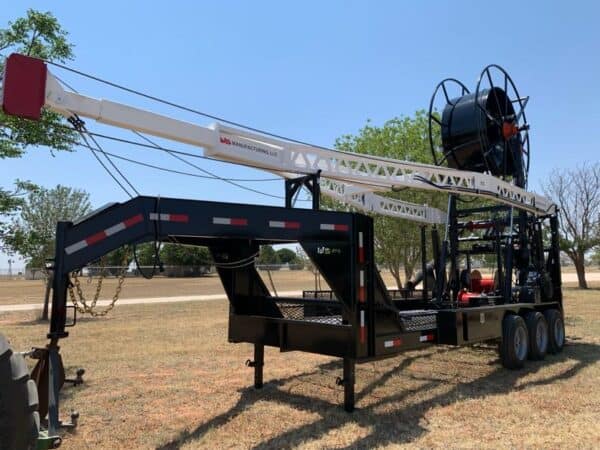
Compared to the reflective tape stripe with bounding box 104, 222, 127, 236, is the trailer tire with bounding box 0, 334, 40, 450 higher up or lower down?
lower down

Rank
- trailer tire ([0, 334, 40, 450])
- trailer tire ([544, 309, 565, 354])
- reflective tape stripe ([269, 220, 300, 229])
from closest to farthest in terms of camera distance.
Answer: trailer tire ([0, 334, 40, 450]) < reflective tape stripe ([269, 220, 300, 229]) < trailer tire ([544, 309, 565, 354])

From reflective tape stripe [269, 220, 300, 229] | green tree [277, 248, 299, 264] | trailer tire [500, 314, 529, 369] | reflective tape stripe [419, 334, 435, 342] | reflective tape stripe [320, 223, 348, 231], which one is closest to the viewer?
reflective tape stripe [269, 220, 300, 229]

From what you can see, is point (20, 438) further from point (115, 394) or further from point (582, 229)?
point (582, 229)

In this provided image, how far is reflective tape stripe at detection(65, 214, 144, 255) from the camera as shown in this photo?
473 centimetres

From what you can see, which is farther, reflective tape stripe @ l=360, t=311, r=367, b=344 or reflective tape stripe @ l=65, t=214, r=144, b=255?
reflective tape stripe @ l=360, t=311, r=367, b=344

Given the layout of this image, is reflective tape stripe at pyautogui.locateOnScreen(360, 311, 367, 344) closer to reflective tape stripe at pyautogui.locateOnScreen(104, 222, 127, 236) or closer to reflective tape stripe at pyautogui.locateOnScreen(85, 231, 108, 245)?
reflective tape stripe at pyautogui.locateOnScreen(104, 222, 127, 236)

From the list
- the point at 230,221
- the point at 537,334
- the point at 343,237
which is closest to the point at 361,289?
the point at 343,237

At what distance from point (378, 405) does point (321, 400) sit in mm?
761

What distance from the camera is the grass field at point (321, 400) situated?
5590 millimetres

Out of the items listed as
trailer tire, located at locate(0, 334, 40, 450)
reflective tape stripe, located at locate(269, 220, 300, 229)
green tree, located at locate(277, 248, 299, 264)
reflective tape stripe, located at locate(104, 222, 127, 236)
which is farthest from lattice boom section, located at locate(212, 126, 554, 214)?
green tree, located at locate(277, 248, 299, 264)

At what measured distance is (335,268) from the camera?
6367 millimetres

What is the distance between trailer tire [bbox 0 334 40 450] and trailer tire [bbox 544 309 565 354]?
9.73m

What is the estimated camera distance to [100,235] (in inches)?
187

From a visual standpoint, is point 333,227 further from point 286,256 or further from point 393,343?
point 286,256
